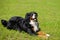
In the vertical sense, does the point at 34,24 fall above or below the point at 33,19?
below

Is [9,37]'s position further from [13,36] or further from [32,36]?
[32,36]

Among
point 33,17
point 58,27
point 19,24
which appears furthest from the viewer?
point 58,27

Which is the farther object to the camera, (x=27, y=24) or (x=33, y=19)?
(x=27, y=24)

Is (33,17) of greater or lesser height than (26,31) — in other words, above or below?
above

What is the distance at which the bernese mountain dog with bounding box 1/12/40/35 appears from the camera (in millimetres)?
7332

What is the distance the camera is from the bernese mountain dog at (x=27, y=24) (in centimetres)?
733

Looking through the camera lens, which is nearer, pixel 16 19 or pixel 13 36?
pixel 13 36

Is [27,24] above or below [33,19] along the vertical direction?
below

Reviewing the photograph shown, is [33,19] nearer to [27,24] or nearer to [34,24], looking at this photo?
[34,24]

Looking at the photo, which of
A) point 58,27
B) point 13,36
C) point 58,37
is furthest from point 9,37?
point 58,27

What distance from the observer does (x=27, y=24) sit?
24.4 feet

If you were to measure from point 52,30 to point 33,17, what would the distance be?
1.21 m

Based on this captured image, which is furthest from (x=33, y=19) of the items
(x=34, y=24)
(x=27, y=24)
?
(x=27, y=24)

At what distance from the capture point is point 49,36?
7.45m
